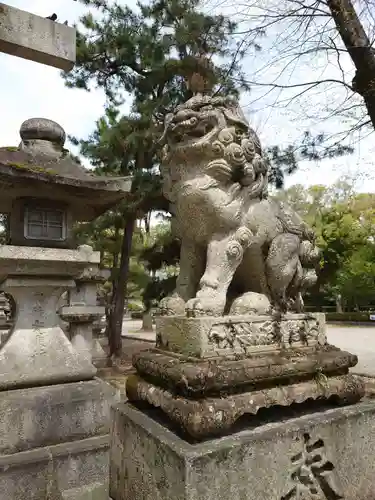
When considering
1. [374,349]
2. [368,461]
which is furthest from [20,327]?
[374,349]

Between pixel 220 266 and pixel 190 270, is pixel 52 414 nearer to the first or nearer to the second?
pixel 190 270

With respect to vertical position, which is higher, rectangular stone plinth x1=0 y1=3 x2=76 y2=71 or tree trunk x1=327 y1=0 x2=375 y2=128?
tree trunk x1=327 y1=0 x2=375 y2=128

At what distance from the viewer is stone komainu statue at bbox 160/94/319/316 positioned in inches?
82.9

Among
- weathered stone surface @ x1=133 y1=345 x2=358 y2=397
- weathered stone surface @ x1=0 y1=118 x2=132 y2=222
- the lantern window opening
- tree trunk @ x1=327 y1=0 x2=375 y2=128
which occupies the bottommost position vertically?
weathered stone surface @ x1=133 y1=345 x2=358 y2=397

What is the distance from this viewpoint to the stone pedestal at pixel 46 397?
2.86 metres

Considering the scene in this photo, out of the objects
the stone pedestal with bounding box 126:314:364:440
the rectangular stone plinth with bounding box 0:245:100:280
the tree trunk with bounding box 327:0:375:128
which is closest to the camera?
the stone pedestal with bounding box 126:314:364:440

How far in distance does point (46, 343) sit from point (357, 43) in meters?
5.11

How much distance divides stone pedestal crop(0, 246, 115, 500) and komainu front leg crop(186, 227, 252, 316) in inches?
70.0

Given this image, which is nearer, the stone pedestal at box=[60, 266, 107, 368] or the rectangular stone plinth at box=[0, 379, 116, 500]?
the rectangular stone plinth at box=[0, 379, 116, 500]

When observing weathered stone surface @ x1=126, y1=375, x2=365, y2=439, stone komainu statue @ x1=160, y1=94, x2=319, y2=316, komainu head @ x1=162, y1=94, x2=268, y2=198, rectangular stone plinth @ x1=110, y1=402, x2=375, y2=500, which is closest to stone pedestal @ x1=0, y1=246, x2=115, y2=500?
rectangular stone plinth @ x1=110, y1=402, x2=375, y2=500

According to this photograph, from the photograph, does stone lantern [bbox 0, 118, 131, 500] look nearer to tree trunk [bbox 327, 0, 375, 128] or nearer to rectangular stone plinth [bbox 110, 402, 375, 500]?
rectangular stone plinth [bbox 110, 402, 375, 500]

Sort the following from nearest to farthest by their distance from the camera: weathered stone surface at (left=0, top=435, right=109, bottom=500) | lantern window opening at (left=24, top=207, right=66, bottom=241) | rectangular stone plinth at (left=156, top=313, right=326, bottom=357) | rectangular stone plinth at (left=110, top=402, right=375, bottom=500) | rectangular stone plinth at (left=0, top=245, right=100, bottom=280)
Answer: rectangular stone plinth at (left=110, top=402, right=375, bottom=500), rectangular stone plinth at (left=156, top=313, right=326, bottom=357), weathered stone surface at (left=0, top=435, right=109, bottom=500), rectangular stone plinth at (left=0, top=245, right=100, bottom=280), lantern window opening at (left=24, top=207, right=66, bottom=241)

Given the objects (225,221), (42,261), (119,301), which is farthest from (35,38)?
(119,301)

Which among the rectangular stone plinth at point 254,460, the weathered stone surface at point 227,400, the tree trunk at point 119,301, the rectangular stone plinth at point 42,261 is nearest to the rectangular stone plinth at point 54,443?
the rectangular stone plinth at point 42,261
